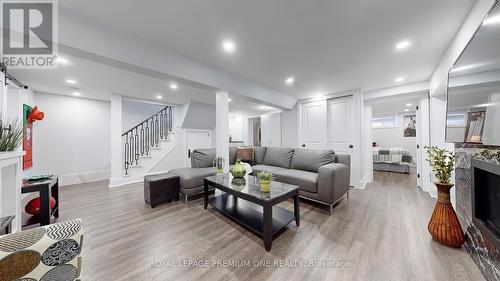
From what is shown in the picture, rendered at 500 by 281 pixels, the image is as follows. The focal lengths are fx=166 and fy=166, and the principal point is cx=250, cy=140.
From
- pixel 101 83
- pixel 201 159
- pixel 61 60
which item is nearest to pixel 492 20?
pixel 201 159

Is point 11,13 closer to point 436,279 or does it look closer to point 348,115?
point 436,279

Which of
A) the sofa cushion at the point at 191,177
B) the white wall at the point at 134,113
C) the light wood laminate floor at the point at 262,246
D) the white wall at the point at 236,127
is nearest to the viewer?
the light wood laminate floor at the point at 262,246

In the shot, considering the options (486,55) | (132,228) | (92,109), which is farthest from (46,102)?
(486,55)

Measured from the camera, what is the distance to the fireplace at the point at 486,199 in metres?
1.23

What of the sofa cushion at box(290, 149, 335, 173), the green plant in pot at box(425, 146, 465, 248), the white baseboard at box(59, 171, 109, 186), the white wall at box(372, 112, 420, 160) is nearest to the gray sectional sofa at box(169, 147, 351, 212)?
the sofa cushion at box(290, 149, 335, 173)

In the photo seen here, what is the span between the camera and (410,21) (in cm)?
171

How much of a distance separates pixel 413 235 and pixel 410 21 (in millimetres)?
2347

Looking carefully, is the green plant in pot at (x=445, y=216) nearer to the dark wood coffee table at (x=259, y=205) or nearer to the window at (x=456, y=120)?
the window at (x=456, y=120)

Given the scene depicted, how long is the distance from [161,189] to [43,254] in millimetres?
2231

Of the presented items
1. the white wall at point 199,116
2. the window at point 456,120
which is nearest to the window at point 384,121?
the window at point 456,120

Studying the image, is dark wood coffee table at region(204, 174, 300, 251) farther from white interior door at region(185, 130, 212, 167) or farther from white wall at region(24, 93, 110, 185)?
white wall at region(24, 93, 110, 185)

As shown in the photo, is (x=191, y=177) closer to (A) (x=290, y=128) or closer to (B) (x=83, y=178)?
(A) (x=290, y=128)

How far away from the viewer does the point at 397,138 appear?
712cm

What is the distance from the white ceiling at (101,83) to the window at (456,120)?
3063 millimetres
